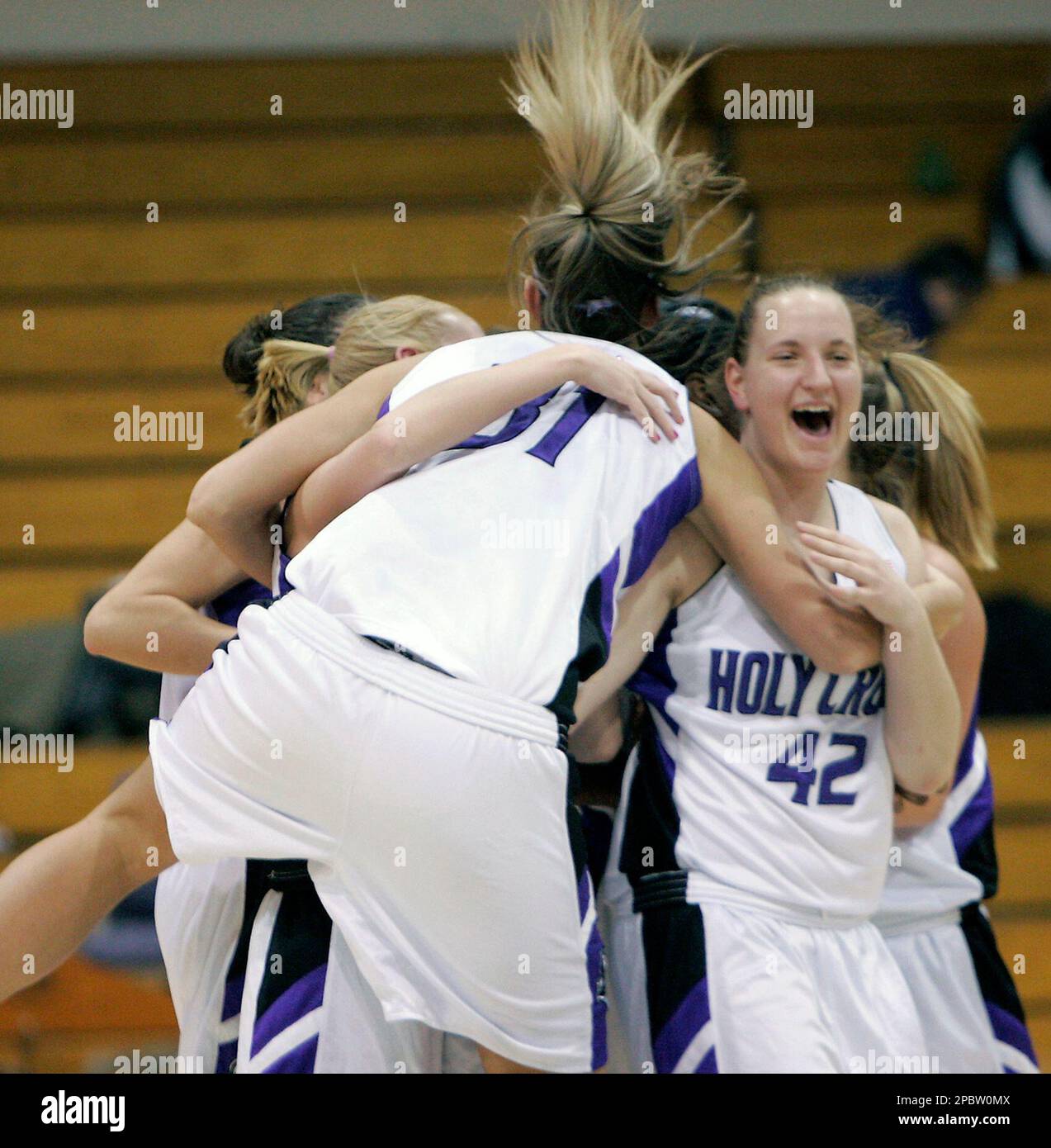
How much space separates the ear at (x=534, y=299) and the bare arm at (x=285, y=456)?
0.29m

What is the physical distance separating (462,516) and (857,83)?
4.69 metres

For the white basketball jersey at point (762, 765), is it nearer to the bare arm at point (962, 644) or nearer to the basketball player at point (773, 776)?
the basketball player at point (773, 776)

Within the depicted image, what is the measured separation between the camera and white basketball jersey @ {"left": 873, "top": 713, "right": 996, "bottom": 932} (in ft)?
9.01

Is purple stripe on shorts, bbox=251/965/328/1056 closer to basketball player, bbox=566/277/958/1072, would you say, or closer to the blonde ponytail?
basketball player, bbox=566/277/958/1072

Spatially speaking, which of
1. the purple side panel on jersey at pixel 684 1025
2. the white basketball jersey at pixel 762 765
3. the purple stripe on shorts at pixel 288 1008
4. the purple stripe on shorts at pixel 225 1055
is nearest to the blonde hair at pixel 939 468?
the white basketball jersey at pixel 762 765

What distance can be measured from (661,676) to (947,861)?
0.81 m

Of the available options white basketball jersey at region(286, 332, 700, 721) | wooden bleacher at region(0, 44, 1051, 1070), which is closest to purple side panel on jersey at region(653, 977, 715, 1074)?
white basketball jersey at region(286, 332, 700, 721)

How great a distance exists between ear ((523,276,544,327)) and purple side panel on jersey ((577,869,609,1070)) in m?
0.97

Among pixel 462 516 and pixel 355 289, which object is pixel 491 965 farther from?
pixel 355 289

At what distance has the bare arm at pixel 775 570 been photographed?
2.29m

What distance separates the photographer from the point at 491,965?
78.1 inches

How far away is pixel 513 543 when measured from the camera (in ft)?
6.81

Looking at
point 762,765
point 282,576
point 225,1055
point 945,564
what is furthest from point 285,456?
point 945,564
